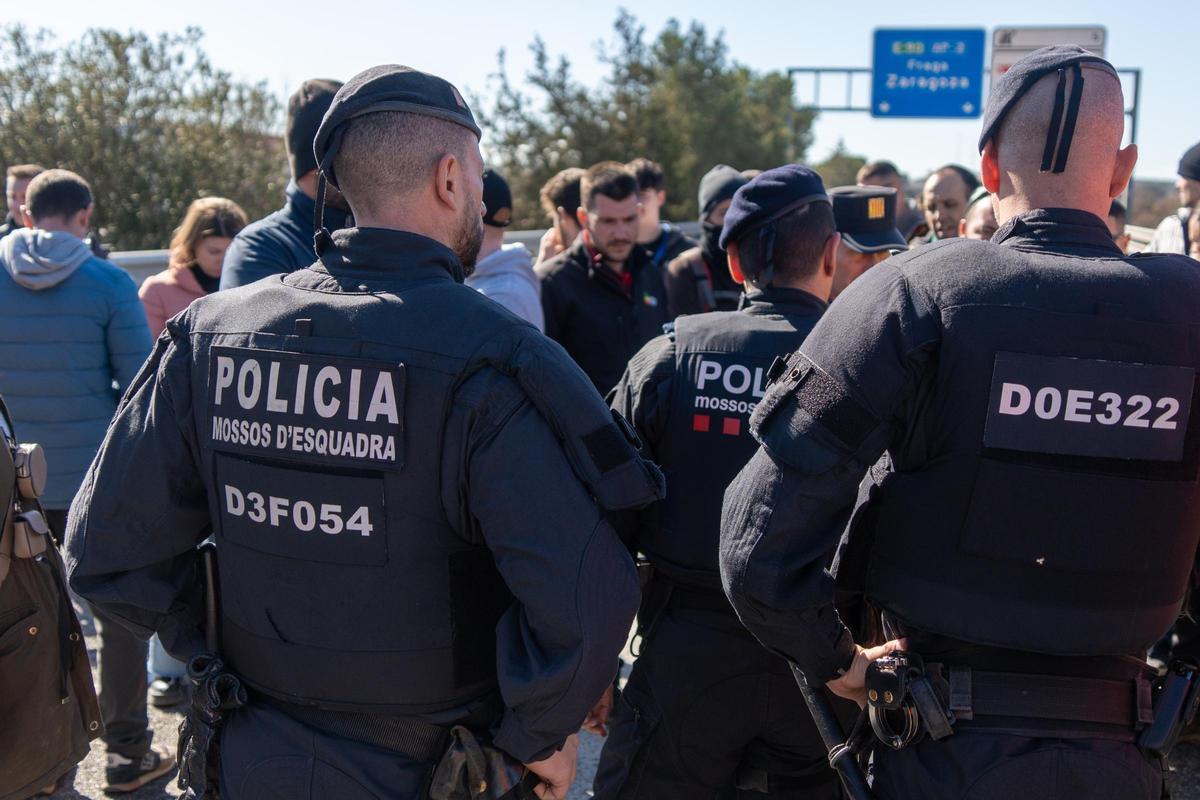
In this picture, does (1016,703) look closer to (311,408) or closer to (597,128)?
(311,408)

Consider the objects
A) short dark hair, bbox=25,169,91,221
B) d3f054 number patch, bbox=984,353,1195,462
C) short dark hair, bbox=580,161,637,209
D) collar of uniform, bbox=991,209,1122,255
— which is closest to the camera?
d3f054 number patch, bbox=984,353,1195,462

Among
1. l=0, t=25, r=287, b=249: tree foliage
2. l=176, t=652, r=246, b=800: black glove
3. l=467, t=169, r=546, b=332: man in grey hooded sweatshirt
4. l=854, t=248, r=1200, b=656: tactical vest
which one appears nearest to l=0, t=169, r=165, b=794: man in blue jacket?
l=467, t=169, r=546, b=332: man in grey hooded sweatshirt

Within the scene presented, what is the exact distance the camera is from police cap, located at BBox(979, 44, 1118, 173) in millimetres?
1829

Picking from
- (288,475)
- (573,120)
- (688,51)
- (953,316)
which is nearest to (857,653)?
(953,316)

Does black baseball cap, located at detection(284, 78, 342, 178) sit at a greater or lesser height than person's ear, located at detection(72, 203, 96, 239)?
greater

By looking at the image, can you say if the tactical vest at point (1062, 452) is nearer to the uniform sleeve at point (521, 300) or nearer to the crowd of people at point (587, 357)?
the crowd of people at point (587, 357)

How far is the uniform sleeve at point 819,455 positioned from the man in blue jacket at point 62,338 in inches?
118

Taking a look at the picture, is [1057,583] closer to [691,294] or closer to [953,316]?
[953,316]

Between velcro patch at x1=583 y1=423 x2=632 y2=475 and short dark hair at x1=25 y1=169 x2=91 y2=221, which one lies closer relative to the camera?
velcro patch at x1=583 y1=423 x2=632 y2=475

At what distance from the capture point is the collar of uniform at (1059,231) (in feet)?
6.00

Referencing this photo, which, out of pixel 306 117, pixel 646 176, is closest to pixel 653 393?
pixel 306 117

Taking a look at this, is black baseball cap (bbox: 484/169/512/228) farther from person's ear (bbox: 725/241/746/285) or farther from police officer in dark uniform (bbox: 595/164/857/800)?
police officer in dark uniform (bbox: 595/164/857/800)

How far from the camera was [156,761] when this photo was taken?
384 centimetres

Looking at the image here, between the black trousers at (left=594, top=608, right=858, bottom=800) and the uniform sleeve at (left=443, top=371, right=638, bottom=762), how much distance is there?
2.77 feet
